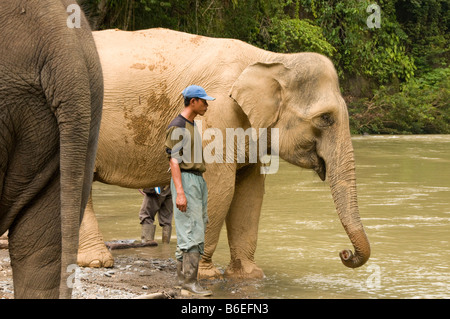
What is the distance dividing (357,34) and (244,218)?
681 inches

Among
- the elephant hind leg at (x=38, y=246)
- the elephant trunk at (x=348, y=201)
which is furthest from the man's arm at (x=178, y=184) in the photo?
the elephant hind leg at (x=38, y=246)

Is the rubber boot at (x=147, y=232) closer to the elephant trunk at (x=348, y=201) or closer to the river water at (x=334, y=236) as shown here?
the river water at (x=334, y=236)

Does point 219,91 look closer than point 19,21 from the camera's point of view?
No

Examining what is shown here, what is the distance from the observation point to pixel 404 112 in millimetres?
32688

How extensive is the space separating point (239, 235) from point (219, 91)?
1410 mm

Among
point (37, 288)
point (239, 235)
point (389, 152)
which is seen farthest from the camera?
point (389, 152)

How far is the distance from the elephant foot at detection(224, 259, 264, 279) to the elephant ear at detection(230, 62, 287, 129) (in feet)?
4.36

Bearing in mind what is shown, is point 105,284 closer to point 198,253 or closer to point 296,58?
point 198,253

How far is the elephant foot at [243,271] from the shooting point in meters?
8.09

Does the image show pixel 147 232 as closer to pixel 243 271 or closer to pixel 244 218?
pixel 244 218

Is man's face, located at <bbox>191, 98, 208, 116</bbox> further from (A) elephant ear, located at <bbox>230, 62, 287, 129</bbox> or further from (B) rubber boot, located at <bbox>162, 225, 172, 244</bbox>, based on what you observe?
(B) rubber boot, located at <bbox>162, 225, 172, 244</bbox>

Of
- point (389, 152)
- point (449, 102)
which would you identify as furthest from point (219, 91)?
point (449, 102)

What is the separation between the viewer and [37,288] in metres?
3.98

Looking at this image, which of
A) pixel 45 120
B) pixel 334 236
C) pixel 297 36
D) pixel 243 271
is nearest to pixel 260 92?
pixel 243 271
